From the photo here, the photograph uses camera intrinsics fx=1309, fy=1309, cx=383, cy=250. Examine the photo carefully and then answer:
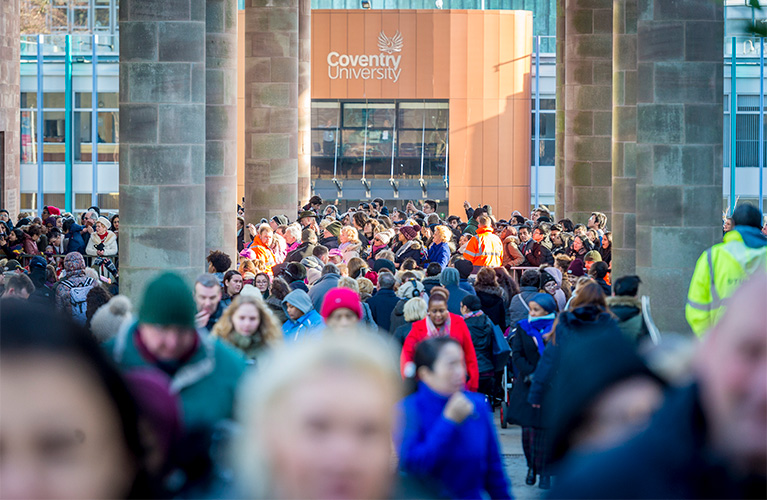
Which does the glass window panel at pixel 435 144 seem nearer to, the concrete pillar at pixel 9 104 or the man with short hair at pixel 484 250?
the concrete pillar at pixel 9 104

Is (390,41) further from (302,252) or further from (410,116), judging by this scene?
(302,252)

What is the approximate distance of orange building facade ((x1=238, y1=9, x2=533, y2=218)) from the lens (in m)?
43.7

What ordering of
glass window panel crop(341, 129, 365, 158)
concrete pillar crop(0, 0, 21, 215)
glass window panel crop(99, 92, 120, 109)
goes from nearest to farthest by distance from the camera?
concrete pillar crop(0, 0, 21, 215)
glass window panel crop(341, 129, 365, 158)
glass window panel crop(99, 92, 120, 109)

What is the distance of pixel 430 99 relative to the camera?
44.0m

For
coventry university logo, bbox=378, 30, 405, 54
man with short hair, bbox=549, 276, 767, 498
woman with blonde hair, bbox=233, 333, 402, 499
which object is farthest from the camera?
coventry university logo, bbox=378, 30, 405, 54

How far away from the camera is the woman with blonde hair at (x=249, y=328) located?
7.15 meters

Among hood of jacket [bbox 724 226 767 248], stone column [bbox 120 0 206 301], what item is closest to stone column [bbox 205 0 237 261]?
stone column [bbox 120 0 206 301]

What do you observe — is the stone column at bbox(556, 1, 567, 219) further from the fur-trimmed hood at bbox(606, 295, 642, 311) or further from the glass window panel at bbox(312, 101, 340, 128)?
the fur-trimmed hood at bbox(606, 295, 642, 311)

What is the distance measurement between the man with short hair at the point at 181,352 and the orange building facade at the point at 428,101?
128 ft

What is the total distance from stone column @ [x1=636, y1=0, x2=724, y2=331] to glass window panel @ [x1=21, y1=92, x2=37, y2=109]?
32395mm

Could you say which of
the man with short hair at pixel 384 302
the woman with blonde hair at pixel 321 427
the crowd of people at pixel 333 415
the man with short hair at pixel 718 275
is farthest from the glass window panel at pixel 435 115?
the woman with blonde hair at pixel 321 427

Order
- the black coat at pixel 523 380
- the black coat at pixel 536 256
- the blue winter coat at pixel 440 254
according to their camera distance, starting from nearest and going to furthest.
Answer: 1. the black coat at pixel 523 380
2. the blue winter coat at pixel 440 254
3. the black coat at pixel 536 256

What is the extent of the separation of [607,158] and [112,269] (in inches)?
571

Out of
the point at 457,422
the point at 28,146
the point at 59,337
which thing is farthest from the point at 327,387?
the point at 28,146
